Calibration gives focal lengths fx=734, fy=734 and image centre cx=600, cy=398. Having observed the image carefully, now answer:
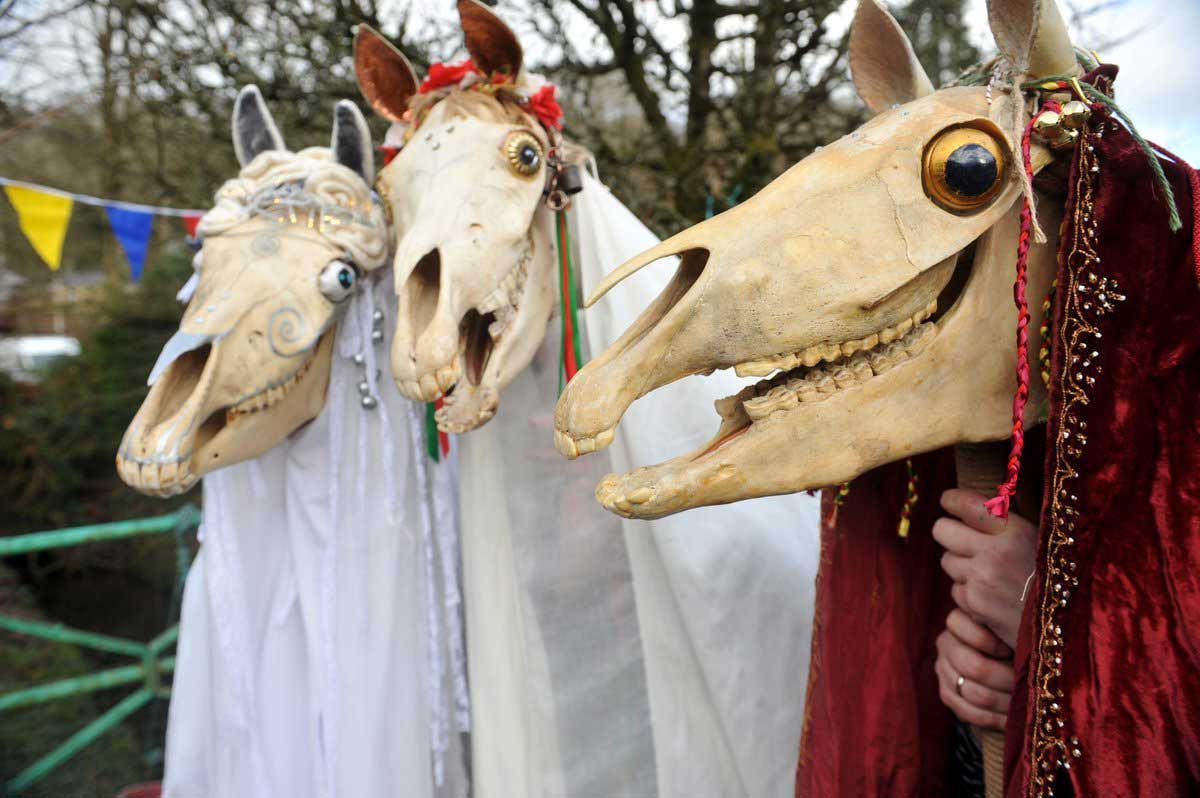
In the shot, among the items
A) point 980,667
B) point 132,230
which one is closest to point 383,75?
point 980,667

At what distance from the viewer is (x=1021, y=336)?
1.89 feet

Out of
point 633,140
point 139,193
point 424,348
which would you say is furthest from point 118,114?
point 424,348

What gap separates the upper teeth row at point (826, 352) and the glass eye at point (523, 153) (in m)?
0.59

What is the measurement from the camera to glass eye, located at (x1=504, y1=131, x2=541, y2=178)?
3.37 ft

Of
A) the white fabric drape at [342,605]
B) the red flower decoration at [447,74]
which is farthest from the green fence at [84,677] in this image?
the red flower decoration at [447,74]

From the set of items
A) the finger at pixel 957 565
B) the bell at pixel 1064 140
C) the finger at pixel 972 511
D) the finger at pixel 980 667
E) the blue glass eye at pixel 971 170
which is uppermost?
the bell at pixel 1064 140

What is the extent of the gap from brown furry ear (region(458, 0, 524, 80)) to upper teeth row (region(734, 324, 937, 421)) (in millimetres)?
747

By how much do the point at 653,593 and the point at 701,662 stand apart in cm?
12

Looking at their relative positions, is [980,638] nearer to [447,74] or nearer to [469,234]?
[469,234]

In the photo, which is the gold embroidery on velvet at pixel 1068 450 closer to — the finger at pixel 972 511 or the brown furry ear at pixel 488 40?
the finger at pixel 972 511

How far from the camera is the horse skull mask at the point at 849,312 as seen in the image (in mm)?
554

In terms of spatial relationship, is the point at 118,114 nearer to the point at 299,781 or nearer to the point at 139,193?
the point at 139,193

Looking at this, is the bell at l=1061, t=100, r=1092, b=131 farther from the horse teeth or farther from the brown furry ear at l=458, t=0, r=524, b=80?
the brown furry ear at l=458, t=0, r=524, b=80

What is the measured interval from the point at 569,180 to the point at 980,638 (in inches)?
31.7
